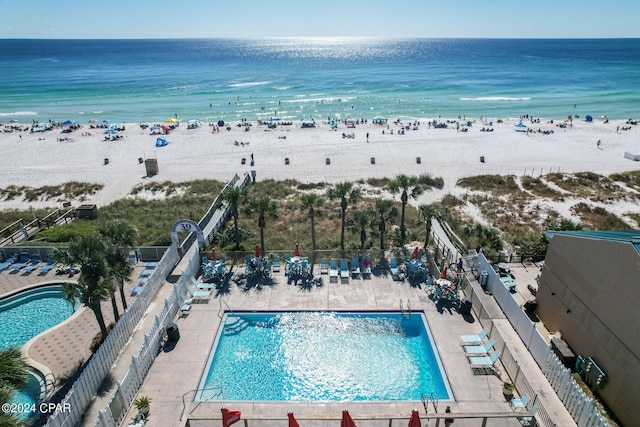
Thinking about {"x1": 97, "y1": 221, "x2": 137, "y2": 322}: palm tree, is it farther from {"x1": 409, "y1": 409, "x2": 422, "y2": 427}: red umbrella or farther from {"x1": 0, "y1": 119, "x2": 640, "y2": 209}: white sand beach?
{"x1": 0, "y1": 119, "x2": 640, "y2": 209}: white sand beach

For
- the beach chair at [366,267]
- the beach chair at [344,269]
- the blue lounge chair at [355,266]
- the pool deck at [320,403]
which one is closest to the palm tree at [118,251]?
the pool deck at [320,403]

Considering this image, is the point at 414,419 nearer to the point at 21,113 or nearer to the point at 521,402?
the point at 521,402

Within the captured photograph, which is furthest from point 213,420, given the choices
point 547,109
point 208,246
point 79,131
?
point 547,109

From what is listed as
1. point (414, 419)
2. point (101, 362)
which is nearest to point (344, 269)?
point (414, 419)

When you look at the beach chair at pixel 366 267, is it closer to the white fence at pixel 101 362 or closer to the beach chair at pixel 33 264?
the white fence at pixel 101 362

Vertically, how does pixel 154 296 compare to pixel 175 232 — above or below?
below

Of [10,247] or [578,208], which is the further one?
[578,208]

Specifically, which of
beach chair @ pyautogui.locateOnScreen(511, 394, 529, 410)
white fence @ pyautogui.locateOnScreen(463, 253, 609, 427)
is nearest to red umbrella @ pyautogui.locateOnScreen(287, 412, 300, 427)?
beach chair @ pyautogui.locateOnScreen(511, 394, 529, 410)

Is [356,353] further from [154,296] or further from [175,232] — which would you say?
[175,232]
